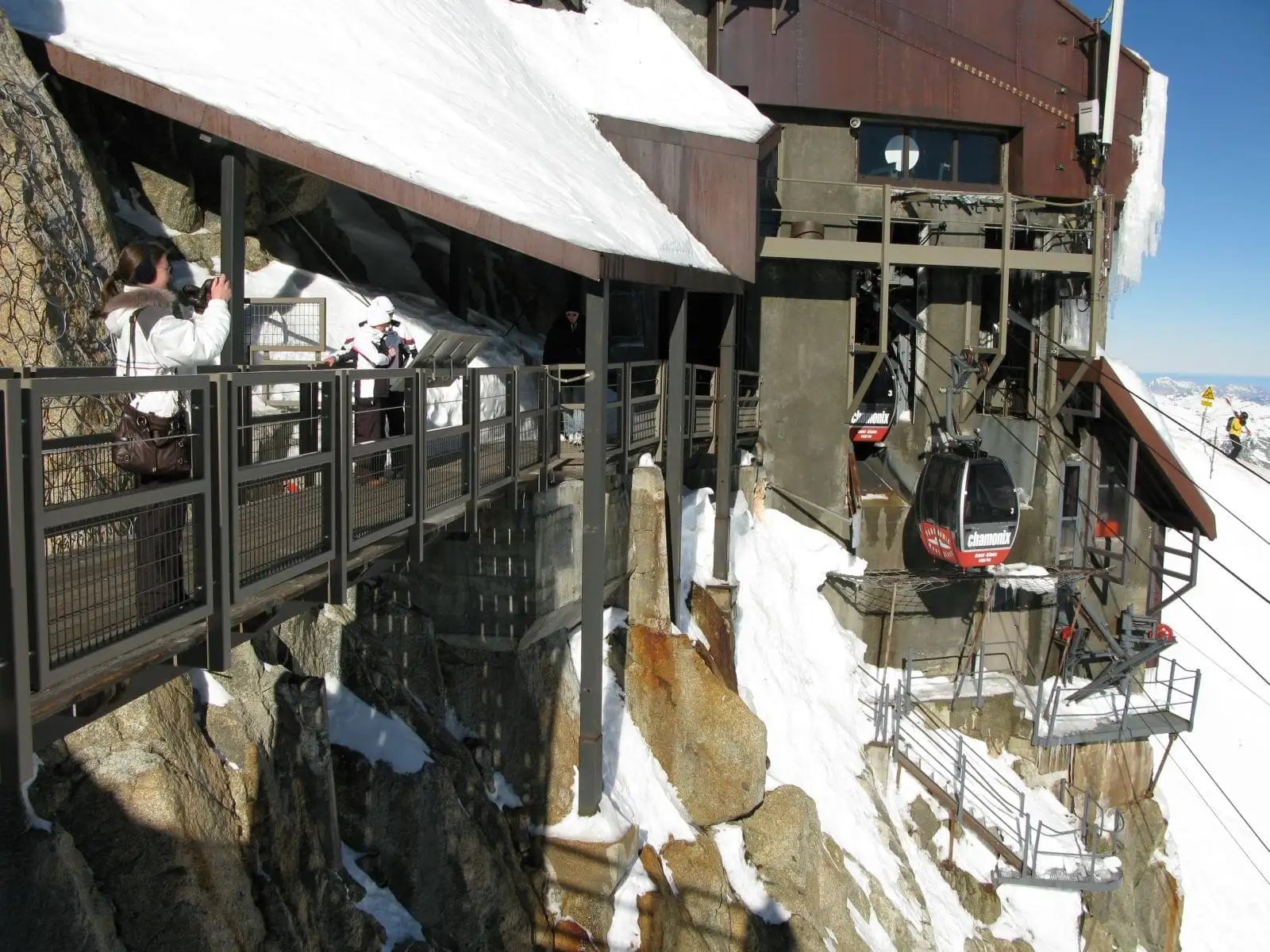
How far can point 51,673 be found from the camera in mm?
3994

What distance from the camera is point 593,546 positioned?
426 inches

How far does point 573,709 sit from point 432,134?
6452 mm

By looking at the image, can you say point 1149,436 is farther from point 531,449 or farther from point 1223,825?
point 531,449

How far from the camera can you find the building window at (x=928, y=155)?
20.9 metres

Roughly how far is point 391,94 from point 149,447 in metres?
7.73

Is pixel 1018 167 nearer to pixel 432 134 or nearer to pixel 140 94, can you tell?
pixel 432 134

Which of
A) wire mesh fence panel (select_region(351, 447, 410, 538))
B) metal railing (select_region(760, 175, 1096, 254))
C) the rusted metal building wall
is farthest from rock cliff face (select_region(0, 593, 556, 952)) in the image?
the rusted metal building wall

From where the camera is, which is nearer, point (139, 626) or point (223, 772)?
point (139, 626)

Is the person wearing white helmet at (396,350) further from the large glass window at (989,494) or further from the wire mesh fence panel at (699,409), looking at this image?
the large glass window at (989,494)

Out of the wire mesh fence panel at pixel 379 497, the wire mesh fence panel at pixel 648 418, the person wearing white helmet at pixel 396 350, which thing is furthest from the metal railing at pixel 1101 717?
the wire mesh fence panel at pixel 379 497

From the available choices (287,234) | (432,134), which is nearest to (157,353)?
(432,134)

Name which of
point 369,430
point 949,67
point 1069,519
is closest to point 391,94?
point 369,430

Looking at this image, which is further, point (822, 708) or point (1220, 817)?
point (1220, 817)

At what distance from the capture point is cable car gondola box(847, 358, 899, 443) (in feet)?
69.2
